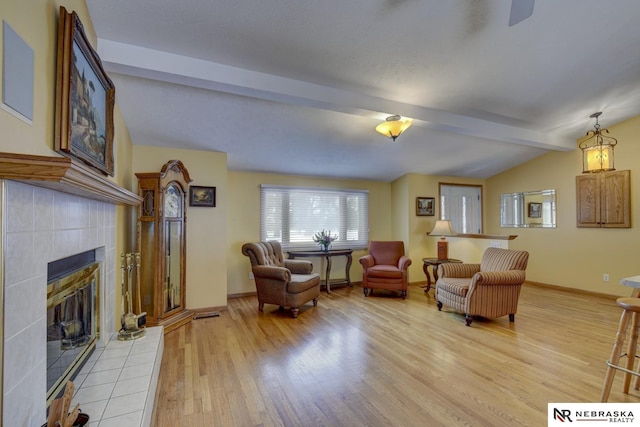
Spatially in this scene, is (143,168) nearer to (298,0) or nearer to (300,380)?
(298,0)

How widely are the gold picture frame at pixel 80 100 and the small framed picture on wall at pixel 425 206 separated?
483 centimetres

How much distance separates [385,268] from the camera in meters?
4.59

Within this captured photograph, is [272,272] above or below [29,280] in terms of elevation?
below

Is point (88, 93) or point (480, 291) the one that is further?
point (480, 291)

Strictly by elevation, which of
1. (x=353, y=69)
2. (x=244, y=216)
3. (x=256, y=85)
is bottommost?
(x=244, y=216)

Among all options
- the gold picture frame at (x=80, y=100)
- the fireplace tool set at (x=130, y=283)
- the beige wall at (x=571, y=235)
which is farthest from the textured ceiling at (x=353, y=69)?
the fireplace tool set at (x=130, y=283)

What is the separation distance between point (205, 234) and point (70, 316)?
2.08 metres

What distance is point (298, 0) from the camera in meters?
1.76

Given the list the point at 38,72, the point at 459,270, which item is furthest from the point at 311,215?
the point at 38,72

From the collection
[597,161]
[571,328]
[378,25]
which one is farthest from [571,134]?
[378,25]

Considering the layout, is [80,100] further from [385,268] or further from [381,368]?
[385,268]

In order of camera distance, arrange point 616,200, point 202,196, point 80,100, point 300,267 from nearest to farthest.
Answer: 1. point 80,100
2. point 202,196
3. point 300,267
4. point 616,200

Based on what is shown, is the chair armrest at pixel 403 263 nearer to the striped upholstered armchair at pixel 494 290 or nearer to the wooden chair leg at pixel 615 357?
the striped upholstered armchair at pixel 494 290

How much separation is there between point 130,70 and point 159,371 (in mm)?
2337
